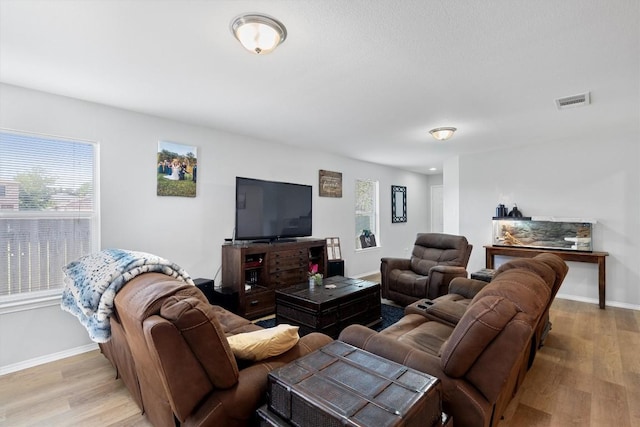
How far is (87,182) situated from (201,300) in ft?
8.51

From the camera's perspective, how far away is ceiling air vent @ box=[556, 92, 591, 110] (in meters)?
2.89

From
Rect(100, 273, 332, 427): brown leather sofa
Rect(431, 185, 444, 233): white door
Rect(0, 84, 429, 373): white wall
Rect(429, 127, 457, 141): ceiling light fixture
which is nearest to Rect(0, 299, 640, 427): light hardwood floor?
Rect(0, 84, 429, 373): white wall

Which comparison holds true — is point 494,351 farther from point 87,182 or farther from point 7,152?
point 7,152

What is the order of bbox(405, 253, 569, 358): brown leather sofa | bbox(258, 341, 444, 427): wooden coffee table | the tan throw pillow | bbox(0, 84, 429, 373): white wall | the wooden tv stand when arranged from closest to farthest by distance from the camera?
bbox(258, 341, 444, 427): wooden coffee table, the tan throw pillow, bbox(405, 253, 569, 358): brown leather sofa, bbox(0, 84, 429, 373): white wall, the wooden tv stand

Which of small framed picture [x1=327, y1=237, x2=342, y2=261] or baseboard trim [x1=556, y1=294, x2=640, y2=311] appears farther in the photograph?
small framed picture [x1=327, y1=237, x2=342, y2=261]

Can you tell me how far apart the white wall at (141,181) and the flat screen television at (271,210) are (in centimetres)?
35

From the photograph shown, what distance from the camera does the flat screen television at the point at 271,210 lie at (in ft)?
12.8

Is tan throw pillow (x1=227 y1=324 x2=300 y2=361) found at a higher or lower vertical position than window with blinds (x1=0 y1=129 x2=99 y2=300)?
lower

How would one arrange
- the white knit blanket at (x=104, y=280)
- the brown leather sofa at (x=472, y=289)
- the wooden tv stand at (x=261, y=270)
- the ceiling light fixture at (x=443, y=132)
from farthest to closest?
1. the ceiling light fixture at (x=443, y=132)
2. the wooden tv stand at (x=261, y=270)
3. the brown leather sofa at (x=472, y=289)
4. the white knit blanket at (x=104, y=280)

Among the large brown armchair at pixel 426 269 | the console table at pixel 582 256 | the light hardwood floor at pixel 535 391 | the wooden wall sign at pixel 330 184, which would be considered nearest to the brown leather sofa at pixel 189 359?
the light hardwood floor at pixel 535 391

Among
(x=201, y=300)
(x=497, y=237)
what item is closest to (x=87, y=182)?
(x=201, y=300)

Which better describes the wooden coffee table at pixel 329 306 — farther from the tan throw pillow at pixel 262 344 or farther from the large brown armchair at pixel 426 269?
the tan throw pillow at pixel 262 344

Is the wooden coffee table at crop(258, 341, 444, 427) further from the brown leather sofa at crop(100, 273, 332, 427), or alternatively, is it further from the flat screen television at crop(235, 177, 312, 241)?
the flat screen television at crop(235, 177, 312, 241)

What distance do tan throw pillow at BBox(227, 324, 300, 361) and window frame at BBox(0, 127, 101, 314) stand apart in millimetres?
2396
